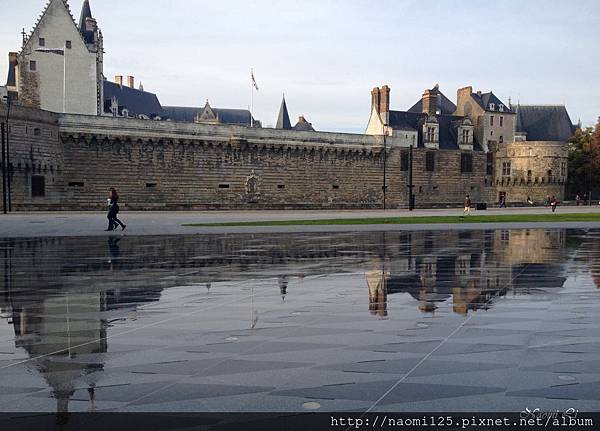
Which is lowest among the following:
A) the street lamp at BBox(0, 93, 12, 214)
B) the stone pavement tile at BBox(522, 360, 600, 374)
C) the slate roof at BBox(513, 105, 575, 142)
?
the stone pavement tile at BBox(522, 360, 600, 374)

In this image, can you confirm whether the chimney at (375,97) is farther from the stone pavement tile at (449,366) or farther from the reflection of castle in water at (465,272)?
the stone pavement tile at (449,366)

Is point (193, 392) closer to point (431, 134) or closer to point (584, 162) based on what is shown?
point (431, 134)

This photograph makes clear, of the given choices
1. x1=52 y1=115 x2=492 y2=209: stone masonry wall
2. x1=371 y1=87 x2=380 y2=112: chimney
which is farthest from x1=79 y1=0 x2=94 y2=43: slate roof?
x1=371 y1=87 x2=380 y2=112: chimney

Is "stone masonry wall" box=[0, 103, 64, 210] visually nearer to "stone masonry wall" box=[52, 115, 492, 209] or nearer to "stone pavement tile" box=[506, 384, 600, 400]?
"stone masonry wall" box=[52, 115, 492, 209]

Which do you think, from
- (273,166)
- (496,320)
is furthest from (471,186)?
(496,320)

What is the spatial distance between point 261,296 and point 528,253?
8.81 meters

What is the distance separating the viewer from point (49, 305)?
779 cm

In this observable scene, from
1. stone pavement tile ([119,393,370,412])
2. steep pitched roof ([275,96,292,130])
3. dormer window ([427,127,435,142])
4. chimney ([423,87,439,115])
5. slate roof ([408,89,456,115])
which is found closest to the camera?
stone pavement tile ([119,393,370,412])

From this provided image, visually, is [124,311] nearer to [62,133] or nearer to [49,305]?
[49,305]

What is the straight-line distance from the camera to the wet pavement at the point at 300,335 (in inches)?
167

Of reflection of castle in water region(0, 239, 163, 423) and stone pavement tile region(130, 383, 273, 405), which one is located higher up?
stone pavement tile region(130, 383, 273, 405)

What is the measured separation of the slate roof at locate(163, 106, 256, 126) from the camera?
77625 millimetres

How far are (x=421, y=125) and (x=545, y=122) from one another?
23.2 metres

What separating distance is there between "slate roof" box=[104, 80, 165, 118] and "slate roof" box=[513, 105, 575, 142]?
47.1 meters
